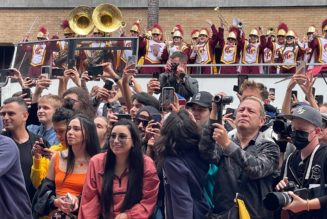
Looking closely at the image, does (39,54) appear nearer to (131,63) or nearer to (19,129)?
(131,63)

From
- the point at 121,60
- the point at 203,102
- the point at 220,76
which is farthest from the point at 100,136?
the point at 220,76

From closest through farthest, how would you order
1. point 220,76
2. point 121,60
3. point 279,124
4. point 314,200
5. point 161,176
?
point 314,200 < point 279,124 < point 161,176 < point 121,60 < point 220,76

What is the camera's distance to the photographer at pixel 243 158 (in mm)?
7207

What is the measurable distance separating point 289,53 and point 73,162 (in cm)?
1145

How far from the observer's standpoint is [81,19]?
831 inches

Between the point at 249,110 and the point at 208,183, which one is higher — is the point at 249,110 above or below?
above

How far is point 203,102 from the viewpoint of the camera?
27.1 feet

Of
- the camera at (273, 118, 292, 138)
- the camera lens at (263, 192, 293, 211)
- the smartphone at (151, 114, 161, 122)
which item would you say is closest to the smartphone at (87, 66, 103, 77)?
the smartphone at (151, 114, 161, 122)

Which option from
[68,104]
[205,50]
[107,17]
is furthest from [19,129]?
[107,17]

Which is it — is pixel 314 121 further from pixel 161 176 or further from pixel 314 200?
pixel 161 176

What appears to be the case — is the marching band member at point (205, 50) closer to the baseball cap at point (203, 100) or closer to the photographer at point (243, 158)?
the baseball cap at point (203, 100)

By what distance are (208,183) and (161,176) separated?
394mm

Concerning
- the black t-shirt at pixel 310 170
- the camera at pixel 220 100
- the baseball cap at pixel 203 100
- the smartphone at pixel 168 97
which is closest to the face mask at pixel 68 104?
the smartphone at pixel 168 97

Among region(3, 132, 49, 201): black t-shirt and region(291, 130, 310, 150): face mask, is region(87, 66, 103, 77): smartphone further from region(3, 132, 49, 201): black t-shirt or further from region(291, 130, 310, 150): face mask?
region(291, 130, 310, 150): face mask
